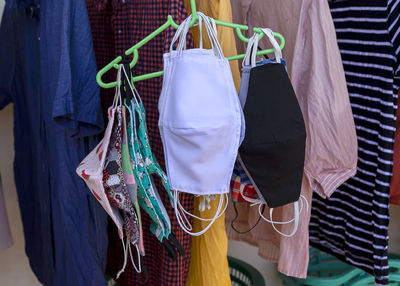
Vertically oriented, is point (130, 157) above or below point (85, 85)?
below

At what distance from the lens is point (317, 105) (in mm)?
847

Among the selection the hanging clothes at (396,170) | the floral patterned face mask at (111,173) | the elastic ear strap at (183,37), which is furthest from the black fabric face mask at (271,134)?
the hanging clothes at (396,170)

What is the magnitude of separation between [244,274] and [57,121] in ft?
3.61

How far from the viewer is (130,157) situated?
725 mm

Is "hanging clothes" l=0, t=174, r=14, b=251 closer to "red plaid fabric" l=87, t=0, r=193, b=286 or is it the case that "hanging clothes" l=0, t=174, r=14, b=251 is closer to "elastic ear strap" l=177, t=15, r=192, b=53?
"red plaid fabric" l=87, t=0, r=193, b=286

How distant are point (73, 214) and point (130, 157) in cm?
30

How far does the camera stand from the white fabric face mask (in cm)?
62

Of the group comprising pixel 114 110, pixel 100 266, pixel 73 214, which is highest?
pixel 114 110

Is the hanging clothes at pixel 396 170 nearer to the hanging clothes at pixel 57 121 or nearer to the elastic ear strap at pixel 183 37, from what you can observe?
→ the elastic ear strap at pixel 183 37

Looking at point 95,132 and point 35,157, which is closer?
point 95,132

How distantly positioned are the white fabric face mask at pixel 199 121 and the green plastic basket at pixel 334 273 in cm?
99

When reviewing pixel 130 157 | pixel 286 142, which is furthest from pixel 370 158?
pixel 130 157

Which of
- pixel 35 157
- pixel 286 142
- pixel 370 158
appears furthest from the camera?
pixel 35 157

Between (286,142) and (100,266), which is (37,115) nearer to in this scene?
(100,266)
